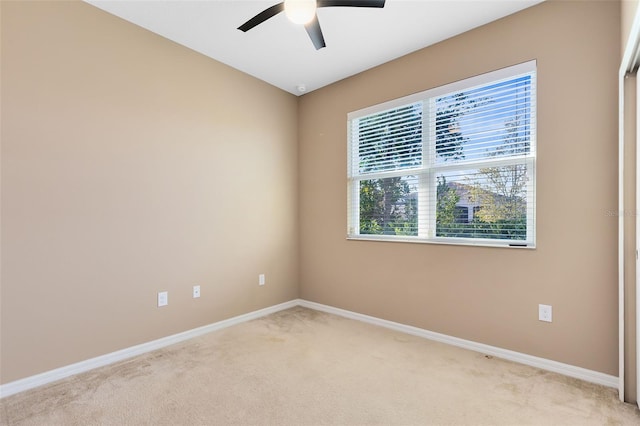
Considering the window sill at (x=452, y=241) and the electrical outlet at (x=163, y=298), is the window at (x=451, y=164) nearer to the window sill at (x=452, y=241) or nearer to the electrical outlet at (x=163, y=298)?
the window sill at (x=452, y=241)

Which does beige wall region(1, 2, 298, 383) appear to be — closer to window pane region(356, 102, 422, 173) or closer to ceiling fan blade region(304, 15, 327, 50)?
window pane region(356, 102, 422, 173)

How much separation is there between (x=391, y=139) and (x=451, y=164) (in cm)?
68

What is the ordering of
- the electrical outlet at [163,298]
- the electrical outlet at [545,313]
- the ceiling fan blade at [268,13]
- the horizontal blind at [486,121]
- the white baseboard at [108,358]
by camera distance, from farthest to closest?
1. the electrical outlet at [163,298]
2. the horizontal blind at [486,121]
3. the electrical outlet at [545,313]
4. the white baseboard at [108,358]
5. the ceiling fan blade at [268,13]

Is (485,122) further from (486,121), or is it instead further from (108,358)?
(108,358)

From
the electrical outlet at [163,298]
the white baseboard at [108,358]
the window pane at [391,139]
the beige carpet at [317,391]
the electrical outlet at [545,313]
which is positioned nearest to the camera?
the beige carpet at [317,391]

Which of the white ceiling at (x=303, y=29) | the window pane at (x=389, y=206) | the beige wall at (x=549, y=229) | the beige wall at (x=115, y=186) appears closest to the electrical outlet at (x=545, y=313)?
the beige wall at (x=549, y=229)

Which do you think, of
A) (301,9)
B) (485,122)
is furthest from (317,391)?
(485,122)

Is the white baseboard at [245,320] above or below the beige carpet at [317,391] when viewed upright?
above

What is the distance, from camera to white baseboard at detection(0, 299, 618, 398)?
6.72 feet

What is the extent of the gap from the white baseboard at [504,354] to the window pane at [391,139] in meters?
1.52

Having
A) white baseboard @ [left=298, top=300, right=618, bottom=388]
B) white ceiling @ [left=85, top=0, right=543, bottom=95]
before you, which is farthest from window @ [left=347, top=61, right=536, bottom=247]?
white baseboard @ [left=298, top=300, right=618, bottom=388]

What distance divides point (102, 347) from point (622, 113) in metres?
3.77

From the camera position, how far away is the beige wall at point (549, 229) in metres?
2.08

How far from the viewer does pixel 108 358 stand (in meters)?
2.38
